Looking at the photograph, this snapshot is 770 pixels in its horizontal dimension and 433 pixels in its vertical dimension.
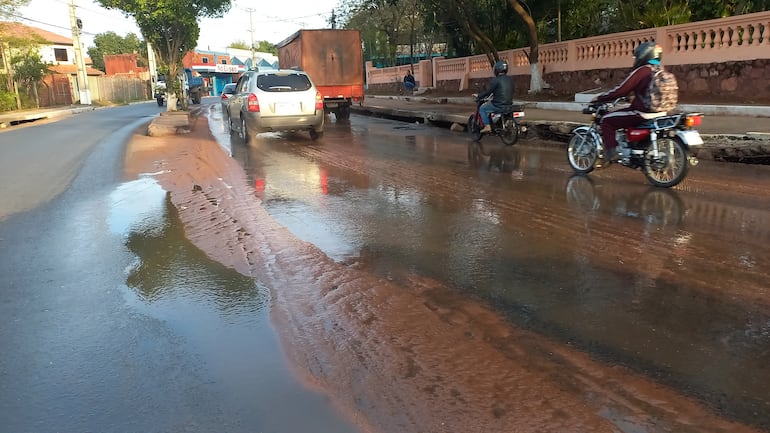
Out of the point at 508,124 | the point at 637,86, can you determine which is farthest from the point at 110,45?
the point at 637,86

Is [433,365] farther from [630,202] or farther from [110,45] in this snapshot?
[110,45]

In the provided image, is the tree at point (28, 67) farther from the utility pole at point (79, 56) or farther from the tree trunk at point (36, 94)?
the utility pole at point (79, 56)

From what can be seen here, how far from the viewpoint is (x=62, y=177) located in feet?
32.4

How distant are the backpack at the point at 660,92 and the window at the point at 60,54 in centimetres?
6713

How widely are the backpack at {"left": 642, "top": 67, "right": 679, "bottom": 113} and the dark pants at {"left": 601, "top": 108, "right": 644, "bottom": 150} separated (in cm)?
23

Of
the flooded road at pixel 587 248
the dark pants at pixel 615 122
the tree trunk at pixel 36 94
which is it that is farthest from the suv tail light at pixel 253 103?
the tree trunk at pixel 36 94

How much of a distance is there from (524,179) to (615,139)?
1344 millimetres

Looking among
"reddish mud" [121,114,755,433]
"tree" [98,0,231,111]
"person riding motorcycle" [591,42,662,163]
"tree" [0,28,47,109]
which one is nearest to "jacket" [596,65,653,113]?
"person riding motorcycle" [591,42,662,163]

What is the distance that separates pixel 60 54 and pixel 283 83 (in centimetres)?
6019

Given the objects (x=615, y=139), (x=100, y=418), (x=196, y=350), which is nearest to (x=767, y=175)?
(x=615, y=139)

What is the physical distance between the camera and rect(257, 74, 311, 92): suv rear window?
13.2 metres

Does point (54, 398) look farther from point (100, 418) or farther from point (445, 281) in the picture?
point (445, 281)

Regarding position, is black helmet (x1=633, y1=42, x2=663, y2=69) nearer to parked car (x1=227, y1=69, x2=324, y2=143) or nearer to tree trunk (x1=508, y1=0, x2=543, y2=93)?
parked car (x1=227, y1=69, x2=324, y2=143)

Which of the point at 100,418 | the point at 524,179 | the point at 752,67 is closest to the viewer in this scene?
the point at 100,418
